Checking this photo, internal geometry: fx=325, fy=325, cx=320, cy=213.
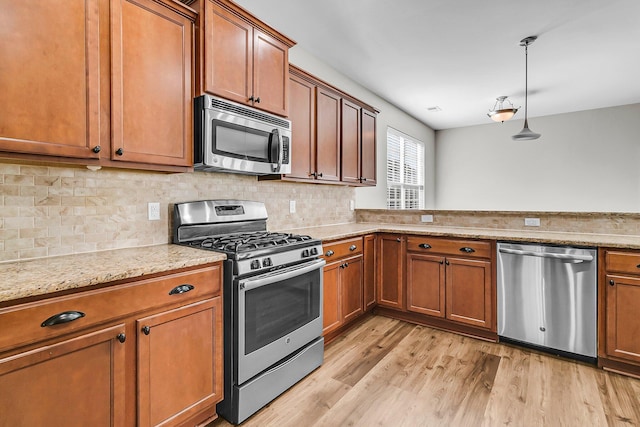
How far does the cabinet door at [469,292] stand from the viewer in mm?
2818

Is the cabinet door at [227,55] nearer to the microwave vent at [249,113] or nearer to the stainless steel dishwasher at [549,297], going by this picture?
the microwave vent at [249,113]

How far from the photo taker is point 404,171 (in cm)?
588

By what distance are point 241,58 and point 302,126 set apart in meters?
0.84

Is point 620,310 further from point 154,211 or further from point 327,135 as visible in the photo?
point 154,211

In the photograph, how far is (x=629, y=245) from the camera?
221 cm

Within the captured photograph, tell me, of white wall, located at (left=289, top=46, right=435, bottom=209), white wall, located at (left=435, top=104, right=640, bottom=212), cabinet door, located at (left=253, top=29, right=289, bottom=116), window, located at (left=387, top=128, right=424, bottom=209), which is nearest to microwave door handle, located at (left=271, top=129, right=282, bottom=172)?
cabinet door, located at (left=253, top=29, right=289, bottom=116)

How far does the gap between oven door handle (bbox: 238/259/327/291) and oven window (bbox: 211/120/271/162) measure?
83cm

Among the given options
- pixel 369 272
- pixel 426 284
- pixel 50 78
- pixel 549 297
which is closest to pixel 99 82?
pixel 50 78

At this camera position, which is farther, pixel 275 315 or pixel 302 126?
pixel 302 126

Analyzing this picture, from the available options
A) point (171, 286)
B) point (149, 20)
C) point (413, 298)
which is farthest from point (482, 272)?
point (149, 20)

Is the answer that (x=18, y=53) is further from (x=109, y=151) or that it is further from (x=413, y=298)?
(x=413, y=298)

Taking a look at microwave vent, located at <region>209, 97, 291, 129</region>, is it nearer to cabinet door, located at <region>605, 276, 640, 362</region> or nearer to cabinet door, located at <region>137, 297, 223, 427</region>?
cabinet door, located at <region>137, 297, 223, 427</region>

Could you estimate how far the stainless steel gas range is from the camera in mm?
1789

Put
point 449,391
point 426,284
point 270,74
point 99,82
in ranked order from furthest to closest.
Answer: point 426,284, point 270,74, point 449,391, point 99,82
